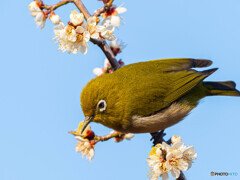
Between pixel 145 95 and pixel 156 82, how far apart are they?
38 cm

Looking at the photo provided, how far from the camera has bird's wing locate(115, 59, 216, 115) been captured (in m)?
5.81

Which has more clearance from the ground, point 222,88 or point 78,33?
point 78,33

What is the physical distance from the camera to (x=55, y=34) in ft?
15.3

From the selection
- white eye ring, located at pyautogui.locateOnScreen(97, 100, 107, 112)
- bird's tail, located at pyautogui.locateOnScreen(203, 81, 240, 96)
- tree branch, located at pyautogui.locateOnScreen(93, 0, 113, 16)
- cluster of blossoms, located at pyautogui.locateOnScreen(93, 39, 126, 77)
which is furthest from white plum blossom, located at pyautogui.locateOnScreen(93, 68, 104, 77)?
bird's tail, located at pyautogui.locateOnScreen(203, 81, 240, 96)

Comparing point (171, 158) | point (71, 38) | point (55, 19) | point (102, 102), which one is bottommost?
point (171, 158)

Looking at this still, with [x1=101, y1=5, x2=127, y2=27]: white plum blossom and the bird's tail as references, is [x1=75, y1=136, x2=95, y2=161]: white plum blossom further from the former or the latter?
the bird's tail

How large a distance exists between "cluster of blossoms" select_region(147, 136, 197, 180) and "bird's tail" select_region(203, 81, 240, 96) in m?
2.90

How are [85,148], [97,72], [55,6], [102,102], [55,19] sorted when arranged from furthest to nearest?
[97,72] → [102,102] → [85,148] → [55,6] → [55,19]

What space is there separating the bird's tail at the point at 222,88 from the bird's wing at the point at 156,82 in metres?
0.63

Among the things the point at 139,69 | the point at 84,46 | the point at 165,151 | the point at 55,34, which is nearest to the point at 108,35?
the point at 84,46

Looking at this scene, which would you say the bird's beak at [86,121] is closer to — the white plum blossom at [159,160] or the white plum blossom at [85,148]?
the white plum blossom at [85,148]

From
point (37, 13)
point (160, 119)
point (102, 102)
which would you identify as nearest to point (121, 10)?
point (37, 13)

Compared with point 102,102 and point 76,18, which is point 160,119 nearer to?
point 102,102

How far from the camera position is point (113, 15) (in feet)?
16.6
